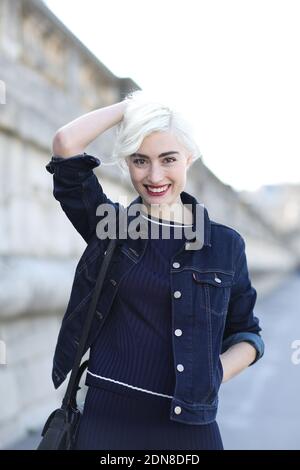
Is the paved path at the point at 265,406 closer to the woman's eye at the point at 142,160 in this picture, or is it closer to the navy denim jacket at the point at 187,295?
the navy denim jacket at the point at 187,295

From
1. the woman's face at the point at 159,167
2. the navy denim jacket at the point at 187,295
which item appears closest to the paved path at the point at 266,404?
the navy denim jacket at the point at 187,295

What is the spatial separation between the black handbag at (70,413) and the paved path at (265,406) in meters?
2.09

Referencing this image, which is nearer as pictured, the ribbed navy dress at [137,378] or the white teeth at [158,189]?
the ribbed navy dress at [137,378]

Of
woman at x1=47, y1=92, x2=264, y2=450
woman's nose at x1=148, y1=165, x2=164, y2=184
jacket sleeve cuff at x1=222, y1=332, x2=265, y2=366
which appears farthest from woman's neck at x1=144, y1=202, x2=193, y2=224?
jacket sleeve cuff at x1=222, y1=332, x2=265, y2=366

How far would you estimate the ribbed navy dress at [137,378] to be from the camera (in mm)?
1880

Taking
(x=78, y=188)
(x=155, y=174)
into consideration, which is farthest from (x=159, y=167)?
(x=78, y=188)

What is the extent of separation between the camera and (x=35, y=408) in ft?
13.6

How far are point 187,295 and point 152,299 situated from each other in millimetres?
106

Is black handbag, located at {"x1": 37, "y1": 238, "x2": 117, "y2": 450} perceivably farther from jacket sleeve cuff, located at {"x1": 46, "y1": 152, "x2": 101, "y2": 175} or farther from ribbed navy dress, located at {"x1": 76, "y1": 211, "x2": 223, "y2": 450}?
jacket sleeve cuff, located at {"x1": 46, "y1": 152, "x2": 101, "y2": 175}

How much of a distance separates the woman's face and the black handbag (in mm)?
189

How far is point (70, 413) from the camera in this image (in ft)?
6.13

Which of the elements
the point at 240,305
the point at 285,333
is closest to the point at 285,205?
the point at 285,333

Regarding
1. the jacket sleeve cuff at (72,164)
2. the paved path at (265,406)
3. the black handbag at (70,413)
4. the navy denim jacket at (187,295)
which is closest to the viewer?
the black handbag at (70,413)

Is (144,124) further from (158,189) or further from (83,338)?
(83,338)
